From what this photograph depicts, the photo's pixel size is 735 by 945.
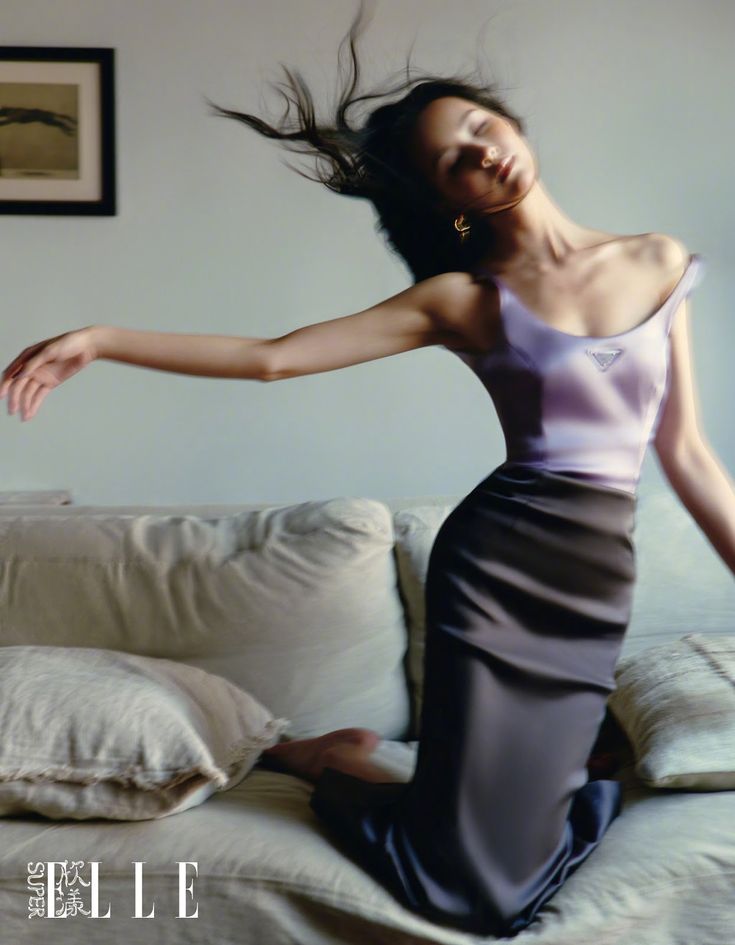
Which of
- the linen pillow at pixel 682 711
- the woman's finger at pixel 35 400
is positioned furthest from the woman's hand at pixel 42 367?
the linen pillow at pixel 682 711

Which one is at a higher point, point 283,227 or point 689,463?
point 283,227

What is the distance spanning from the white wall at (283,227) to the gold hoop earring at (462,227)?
105 cm

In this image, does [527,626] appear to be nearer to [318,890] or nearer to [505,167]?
[318,890]

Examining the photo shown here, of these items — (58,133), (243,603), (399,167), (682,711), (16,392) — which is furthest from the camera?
(58,133)

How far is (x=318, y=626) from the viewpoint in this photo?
1.81 m

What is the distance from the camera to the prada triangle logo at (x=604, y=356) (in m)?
1.28

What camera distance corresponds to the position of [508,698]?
1290 millimetres

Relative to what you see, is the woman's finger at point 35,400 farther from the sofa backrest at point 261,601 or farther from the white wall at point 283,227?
the white wall at point 283,227

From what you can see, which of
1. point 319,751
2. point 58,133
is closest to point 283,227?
point 58,133

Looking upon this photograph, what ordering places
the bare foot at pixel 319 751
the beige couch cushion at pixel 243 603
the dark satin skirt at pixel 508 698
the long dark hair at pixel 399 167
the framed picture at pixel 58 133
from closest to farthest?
the dark satin skirt at pixel 508 698 → the long dark hair at pixel 399 167 → the bare foot at pixel 319 751 → the beige couch cushion at pixel 243 603 → the framed picture at pixel 58 133

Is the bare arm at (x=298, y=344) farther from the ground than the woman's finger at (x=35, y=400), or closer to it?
farther from the ground

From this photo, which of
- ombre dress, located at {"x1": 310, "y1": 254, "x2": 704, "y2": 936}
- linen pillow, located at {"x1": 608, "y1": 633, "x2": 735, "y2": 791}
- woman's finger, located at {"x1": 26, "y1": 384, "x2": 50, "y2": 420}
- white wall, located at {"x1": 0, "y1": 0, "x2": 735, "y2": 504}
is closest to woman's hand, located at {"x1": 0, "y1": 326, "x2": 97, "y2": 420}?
woman's finger, located at {"x1": 26, "y1": 384, "x2": 50, "y2": 420}

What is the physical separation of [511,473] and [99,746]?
0.64m

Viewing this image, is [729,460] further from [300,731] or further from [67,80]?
[67,80]
